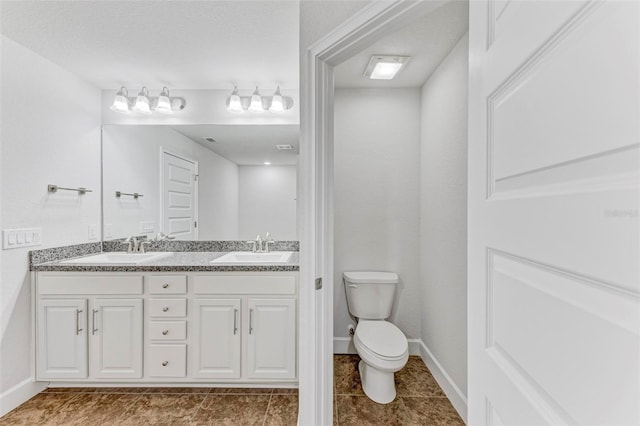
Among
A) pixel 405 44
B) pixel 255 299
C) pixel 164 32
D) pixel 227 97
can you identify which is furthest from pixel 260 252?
pixel 405 44

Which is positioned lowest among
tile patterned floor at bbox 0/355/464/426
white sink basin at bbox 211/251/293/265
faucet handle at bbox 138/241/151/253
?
tile patterned floor at bbox 0/355/464/426

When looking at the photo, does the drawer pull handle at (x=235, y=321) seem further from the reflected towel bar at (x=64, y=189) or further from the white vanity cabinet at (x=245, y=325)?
the reflected towel bar at (x=64, y=189)

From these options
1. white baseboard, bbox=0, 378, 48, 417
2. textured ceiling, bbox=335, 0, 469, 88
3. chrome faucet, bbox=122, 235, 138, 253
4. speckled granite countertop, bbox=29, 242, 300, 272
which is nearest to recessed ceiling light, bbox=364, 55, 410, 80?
textured ceiling, bbox=335, 0, 469, 88

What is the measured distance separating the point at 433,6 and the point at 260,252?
201 centimetres

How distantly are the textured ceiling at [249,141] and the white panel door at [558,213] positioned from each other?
2003 millimetres

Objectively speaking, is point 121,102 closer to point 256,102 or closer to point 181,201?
point 181,201

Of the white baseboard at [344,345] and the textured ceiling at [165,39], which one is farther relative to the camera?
the white baseboard at [344,345]

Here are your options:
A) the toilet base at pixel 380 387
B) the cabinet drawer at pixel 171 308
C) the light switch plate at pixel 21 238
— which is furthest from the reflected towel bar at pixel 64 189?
the toilet base at pixel 380 387

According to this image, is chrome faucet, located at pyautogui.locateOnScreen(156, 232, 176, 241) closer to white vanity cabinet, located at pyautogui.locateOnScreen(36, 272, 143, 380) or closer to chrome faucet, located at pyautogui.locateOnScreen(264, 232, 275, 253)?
white vanity cabinet, located at pyautogui.locateOnScreen(36, 272, 143, 380)

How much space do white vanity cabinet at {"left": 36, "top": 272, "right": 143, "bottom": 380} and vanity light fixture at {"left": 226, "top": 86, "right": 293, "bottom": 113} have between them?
1.49 meters

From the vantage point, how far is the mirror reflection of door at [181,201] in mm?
2621

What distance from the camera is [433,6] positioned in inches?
41.5

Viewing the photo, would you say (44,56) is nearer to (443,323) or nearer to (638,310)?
(638,310)

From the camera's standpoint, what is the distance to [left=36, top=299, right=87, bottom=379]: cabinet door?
6.70ft
